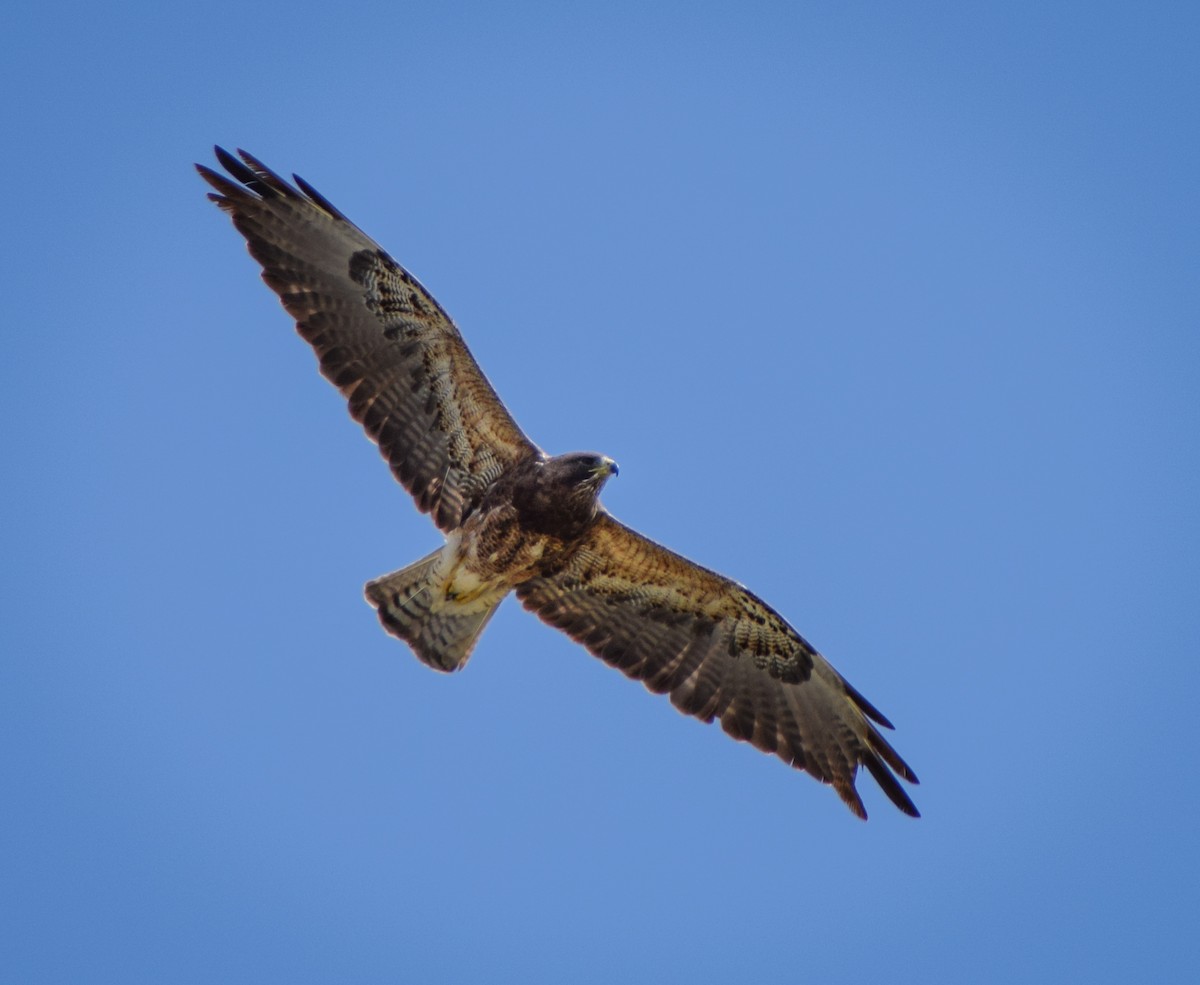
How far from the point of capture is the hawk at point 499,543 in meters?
12.4

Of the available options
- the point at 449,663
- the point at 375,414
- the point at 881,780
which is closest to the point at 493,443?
the point at 375,414

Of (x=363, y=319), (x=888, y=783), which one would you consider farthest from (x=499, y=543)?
(x=888, y=783)

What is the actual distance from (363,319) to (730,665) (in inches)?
156

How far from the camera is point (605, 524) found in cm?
1258

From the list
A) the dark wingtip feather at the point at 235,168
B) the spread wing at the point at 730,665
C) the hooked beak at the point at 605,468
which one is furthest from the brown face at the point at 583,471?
the dark wingtip feather at the point at 235,168

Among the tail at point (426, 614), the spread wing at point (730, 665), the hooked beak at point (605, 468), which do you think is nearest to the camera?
the hooked beak at point (605, 468)

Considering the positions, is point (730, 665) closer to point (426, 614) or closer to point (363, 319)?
point (426, 614)

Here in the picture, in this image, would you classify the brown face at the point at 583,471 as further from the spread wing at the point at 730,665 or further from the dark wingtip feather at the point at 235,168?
the dark wingtip feather at the point at 235,168

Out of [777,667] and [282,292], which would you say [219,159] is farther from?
[777,667]

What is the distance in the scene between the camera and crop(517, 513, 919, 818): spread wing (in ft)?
42.8

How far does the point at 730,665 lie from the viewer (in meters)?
13.2

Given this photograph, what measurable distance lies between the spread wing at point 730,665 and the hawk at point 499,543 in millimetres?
11

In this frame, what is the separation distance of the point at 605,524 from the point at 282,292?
9.76 ft

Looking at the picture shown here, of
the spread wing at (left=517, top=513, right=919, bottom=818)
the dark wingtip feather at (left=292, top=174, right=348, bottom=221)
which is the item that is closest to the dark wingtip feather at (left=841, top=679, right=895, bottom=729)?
the spread wing at (left=517, top=513, right=919, bottom=818)
